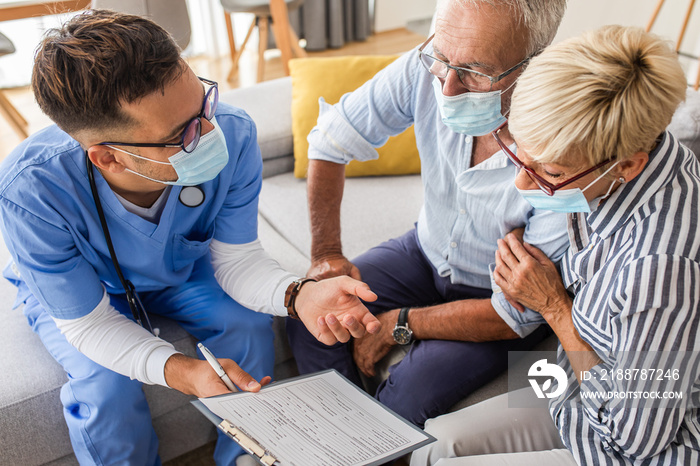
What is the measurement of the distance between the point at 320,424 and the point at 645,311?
56cm

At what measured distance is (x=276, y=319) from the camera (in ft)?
5.05

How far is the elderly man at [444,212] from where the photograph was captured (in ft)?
3.73

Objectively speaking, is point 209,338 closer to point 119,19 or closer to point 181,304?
point 181,304

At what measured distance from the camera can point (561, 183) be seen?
94 cm

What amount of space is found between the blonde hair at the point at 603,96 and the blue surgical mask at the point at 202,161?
58 cm

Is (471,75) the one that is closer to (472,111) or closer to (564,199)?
(472,111)

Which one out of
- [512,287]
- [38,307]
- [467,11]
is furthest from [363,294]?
[38,307]

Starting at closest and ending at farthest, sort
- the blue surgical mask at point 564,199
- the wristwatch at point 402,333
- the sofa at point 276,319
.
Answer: the blue surgical mask at point 564,199
the sofa at point 276,319
the wristwatch at point 402,333

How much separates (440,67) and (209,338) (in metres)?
0.81

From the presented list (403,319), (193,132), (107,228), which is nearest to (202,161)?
(193,132)

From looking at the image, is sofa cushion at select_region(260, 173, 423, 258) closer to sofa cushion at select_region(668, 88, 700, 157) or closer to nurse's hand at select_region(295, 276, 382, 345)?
nurse's hand at select_region(295, 276, 382, 345)

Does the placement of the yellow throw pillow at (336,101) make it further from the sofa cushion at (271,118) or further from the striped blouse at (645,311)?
the striped blouse at (645,311)

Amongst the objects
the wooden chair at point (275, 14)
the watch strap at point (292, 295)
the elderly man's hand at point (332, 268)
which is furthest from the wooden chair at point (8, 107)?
the watch strap at point (292, 295)

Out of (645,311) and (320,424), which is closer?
(645,311)
